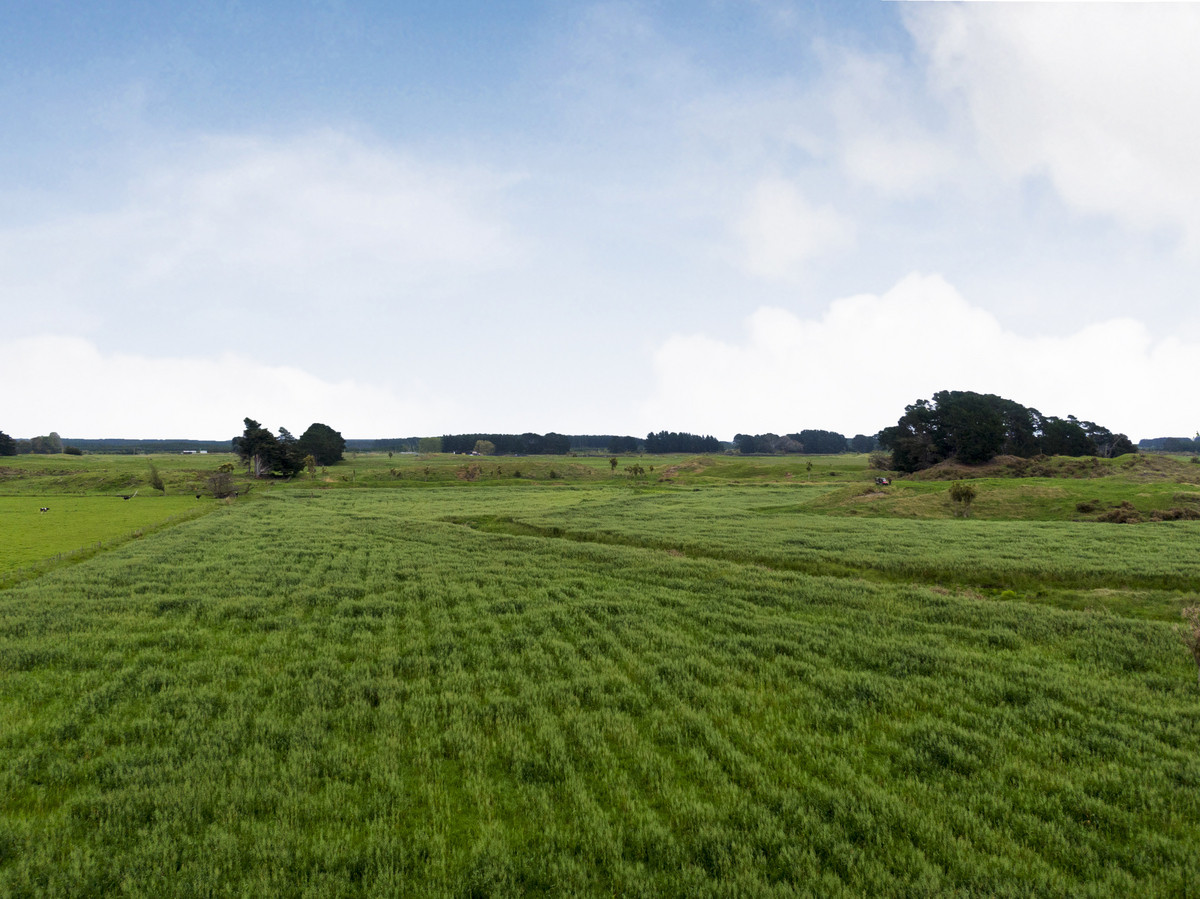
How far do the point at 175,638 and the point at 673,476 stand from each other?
96848 millimetres

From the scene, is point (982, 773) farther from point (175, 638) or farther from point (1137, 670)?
point (175, 638)

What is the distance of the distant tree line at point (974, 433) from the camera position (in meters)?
89.8

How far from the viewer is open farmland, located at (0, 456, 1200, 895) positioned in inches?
259

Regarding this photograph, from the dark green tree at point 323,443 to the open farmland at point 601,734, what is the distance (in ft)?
425

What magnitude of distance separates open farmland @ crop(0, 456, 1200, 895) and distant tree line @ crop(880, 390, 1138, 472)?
77.9 meters

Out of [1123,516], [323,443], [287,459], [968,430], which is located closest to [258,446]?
[287,459]

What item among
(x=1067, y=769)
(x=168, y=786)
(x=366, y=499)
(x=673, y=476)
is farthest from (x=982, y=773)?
(x=673, y=476)

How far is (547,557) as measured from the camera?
28.0 meters

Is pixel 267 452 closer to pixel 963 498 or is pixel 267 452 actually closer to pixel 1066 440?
pixel 963 498

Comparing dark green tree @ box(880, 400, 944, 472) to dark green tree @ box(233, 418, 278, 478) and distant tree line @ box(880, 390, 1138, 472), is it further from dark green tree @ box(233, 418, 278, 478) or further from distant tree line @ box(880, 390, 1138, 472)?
dark green tree @ box(233, 418, 278, 478)

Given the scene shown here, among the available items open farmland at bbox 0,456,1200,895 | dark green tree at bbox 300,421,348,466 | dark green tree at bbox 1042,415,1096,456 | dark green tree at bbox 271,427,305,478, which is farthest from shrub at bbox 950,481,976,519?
dark green tree at bbox 300,421,348,466

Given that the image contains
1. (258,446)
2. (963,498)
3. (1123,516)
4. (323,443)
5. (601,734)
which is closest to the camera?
(601,734)

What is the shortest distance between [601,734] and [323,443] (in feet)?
507

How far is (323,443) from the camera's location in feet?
472
